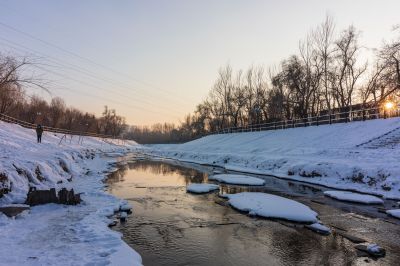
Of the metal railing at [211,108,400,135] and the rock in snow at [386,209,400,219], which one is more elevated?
the metal railing at [211,108,400,135]

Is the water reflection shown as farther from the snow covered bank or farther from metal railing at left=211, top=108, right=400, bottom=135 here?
metal railing at left=211, top=108, right=400, bottom=135

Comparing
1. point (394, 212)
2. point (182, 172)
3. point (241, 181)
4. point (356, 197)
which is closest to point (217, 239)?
point (394, 212)

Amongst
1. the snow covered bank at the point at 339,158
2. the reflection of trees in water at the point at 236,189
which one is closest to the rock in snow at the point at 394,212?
the snow covered bank at the point at 339,158

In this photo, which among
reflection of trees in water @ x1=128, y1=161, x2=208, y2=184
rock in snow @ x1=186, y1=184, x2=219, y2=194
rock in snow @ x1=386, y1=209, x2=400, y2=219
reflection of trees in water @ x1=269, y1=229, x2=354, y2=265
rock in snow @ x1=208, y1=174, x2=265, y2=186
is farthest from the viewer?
reflection of trees in water @ x1=128, y1=161, x2=208, y2=184

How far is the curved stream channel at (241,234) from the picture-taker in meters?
8.16

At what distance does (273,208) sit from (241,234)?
3450 mm

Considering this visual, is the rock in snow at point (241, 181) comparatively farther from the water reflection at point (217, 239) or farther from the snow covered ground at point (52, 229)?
the snow covered ground at point (52, 229)

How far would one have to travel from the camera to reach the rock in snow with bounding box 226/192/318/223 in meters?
12.1

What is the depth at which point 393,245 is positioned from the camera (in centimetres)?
925

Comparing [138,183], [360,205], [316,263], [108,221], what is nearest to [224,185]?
[138,183]

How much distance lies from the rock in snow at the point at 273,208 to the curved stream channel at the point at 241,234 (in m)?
0.48

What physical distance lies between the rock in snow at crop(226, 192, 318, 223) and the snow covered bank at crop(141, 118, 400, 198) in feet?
18.3

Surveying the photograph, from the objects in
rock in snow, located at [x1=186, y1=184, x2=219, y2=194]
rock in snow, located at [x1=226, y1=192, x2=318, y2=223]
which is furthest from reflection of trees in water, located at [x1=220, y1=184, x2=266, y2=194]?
rock in snow, located at [x1=226, y1=192, x2=318, y2=223]

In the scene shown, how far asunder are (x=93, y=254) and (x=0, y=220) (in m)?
3.32
